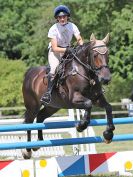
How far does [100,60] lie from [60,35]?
1177 mm

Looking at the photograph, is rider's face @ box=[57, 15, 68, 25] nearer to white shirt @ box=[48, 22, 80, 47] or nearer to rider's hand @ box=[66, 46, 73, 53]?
white shirt @ box=[48, 22, 80, 47]

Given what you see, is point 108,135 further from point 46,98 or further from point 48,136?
point 48,136

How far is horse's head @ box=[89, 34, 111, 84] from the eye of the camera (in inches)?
301

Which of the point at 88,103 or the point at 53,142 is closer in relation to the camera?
the point at 53,142

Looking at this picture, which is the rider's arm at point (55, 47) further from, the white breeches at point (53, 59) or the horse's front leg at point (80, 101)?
the horse's front leg at point (80, 101)

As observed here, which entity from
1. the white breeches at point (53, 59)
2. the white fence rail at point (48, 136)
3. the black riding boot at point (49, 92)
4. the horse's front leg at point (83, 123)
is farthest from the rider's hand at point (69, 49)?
the white fence rail at point (48, 136)

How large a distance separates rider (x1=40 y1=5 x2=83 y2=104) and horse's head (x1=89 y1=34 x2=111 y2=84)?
612mm

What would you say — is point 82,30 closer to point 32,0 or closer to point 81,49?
point 32,0

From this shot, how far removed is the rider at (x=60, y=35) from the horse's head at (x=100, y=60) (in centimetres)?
61

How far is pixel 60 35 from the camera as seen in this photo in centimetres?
877

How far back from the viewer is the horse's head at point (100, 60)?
7650 mm

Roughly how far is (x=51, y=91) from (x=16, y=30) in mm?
35145

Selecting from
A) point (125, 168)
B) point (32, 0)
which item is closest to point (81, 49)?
point (125, 168)

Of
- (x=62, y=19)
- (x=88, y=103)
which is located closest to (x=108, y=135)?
(x=88, y=103)
